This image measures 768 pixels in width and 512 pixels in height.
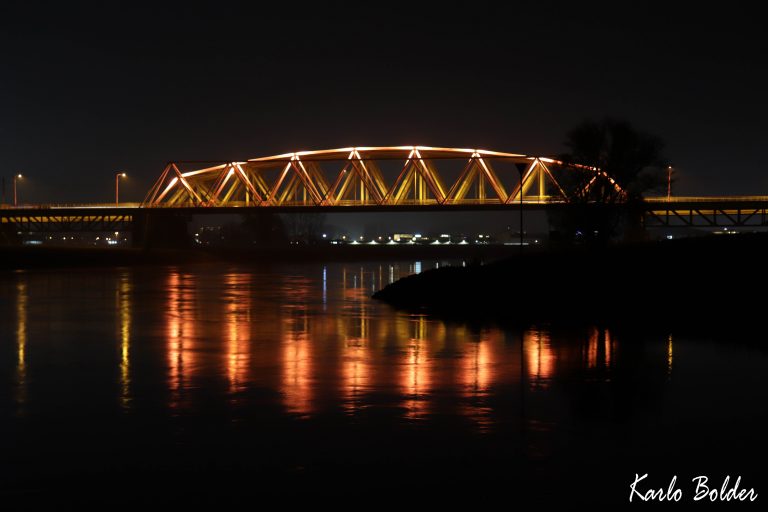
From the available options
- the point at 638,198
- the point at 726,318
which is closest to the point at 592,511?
the point at 726,318

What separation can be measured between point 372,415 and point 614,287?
23086 millimetres

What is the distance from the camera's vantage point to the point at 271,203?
12875cm

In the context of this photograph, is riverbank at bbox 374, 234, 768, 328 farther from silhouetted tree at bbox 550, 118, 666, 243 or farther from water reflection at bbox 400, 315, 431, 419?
silhouetted tree at bbox 550, 118, 666, 243

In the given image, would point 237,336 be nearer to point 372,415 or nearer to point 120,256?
point 372,415

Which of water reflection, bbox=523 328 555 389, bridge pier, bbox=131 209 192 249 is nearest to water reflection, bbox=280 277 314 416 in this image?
water reflection, bbox=523 328 555 389

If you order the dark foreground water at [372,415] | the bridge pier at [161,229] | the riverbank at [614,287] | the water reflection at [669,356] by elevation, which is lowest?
the dark foreground water at [372,415]

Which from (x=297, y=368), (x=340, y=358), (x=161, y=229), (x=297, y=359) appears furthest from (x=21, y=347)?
(x=161, y=229)

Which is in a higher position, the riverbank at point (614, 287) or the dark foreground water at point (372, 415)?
the riverbank at point (614, 287)

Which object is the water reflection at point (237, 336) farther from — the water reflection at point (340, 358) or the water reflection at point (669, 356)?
the water reflection at point (669, 356)

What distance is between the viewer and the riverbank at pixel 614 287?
3147 cm

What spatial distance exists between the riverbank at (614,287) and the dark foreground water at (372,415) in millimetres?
5225

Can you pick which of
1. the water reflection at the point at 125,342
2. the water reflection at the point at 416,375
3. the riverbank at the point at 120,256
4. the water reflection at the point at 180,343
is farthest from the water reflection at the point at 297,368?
the riverbank at the point at 120,256

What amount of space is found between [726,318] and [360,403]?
57.6 feet

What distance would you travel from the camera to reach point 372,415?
47.8ft
